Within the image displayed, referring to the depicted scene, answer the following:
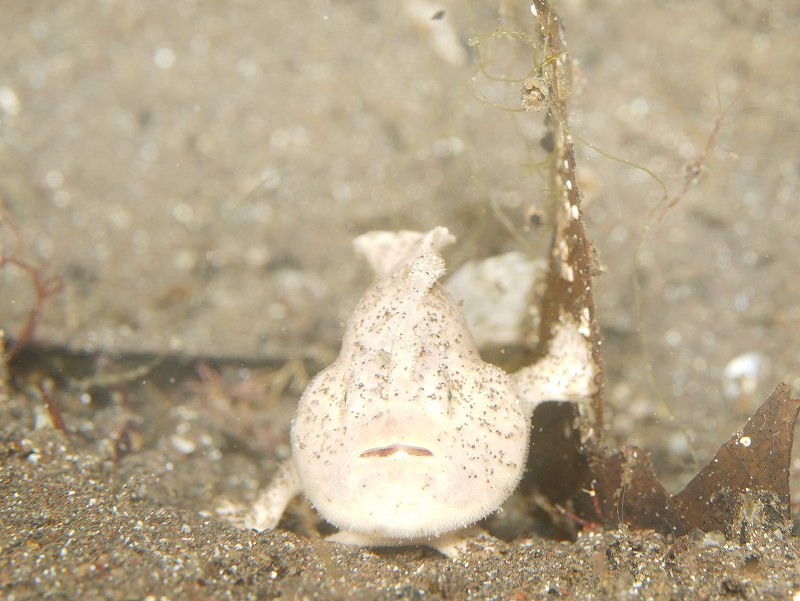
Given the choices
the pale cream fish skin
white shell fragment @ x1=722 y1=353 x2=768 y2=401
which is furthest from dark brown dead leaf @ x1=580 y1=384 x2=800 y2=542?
white shell fragment @ x1=722 y1=353 x2=768 y2=401

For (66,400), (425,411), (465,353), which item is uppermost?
(465,353)

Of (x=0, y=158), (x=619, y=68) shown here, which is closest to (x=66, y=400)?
(x=0, y=158)

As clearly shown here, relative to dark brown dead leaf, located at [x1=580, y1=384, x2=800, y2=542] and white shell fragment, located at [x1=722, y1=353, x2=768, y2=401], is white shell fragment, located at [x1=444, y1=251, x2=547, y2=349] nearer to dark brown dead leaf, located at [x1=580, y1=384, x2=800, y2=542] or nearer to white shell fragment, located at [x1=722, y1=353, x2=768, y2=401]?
dark brown dead leaf, located at [x1=580, y1=384, x2=800, y2=542]

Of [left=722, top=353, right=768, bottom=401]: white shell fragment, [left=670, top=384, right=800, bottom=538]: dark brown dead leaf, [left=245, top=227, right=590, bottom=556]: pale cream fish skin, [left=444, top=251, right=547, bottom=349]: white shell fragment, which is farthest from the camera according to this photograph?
[left=722, top=353, right=768, bottom=401]: white shell fragment

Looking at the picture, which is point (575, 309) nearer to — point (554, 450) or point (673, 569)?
point (554, 450)

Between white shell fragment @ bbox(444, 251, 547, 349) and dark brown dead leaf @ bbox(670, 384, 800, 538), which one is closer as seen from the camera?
dark brown dead leaf @ bbox(670, 384, 800, 538)

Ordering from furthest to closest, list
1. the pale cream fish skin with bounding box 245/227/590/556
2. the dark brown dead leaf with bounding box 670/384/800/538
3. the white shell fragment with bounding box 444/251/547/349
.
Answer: the white shell fragment with bounding box 444/251/547/349 → the dark brown dead leaf with bounding box 670/384/800/538 → the pale cream fish skin with bounding box 245/227/590/556

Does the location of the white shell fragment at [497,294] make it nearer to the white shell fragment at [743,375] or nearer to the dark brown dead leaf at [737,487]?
the dark brown dead leaf at [737,487]

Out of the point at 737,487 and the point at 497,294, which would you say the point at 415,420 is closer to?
the point at 737,487

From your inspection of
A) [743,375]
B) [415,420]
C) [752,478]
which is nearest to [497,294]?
[415,420]
